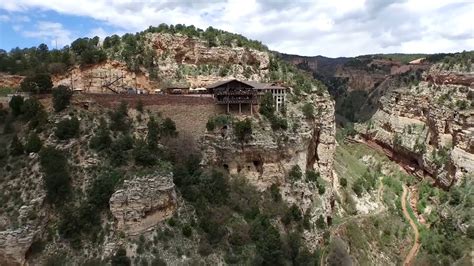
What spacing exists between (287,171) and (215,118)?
9.76m

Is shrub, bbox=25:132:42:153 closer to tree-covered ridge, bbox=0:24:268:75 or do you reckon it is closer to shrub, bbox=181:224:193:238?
tree-covered ridge, bbox=0:24:268:75

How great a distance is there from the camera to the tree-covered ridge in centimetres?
5569

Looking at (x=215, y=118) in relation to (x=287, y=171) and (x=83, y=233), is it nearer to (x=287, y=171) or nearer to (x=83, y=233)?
(x=287, y=171)

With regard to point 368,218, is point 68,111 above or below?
above

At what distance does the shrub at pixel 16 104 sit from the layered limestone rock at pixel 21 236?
1119cm

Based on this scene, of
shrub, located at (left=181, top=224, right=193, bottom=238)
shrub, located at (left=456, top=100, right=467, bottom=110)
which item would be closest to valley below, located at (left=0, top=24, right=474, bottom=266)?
shrub, located at (left=181, top=224, right=193, bottom=238)

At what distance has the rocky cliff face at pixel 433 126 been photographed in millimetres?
68125

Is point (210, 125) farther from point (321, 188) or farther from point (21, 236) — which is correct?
point (21, 236)

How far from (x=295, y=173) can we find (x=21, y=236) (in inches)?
1097

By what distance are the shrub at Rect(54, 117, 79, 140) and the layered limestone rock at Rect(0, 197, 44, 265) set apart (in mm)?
6893

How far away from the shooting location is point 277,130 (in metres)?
52.8

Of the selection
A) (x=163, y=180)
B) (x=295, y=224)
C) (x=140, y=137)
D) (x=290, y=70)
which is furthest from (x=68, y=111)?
(x=290, y=70)

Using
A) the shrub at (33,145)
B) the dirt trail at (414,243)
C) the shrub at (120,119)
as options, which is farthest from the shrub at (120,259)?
the dirt trail at (414,243)

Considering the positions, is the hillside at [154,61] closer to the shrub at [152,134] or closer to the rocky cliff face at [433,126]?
the shrub at [152,134]
